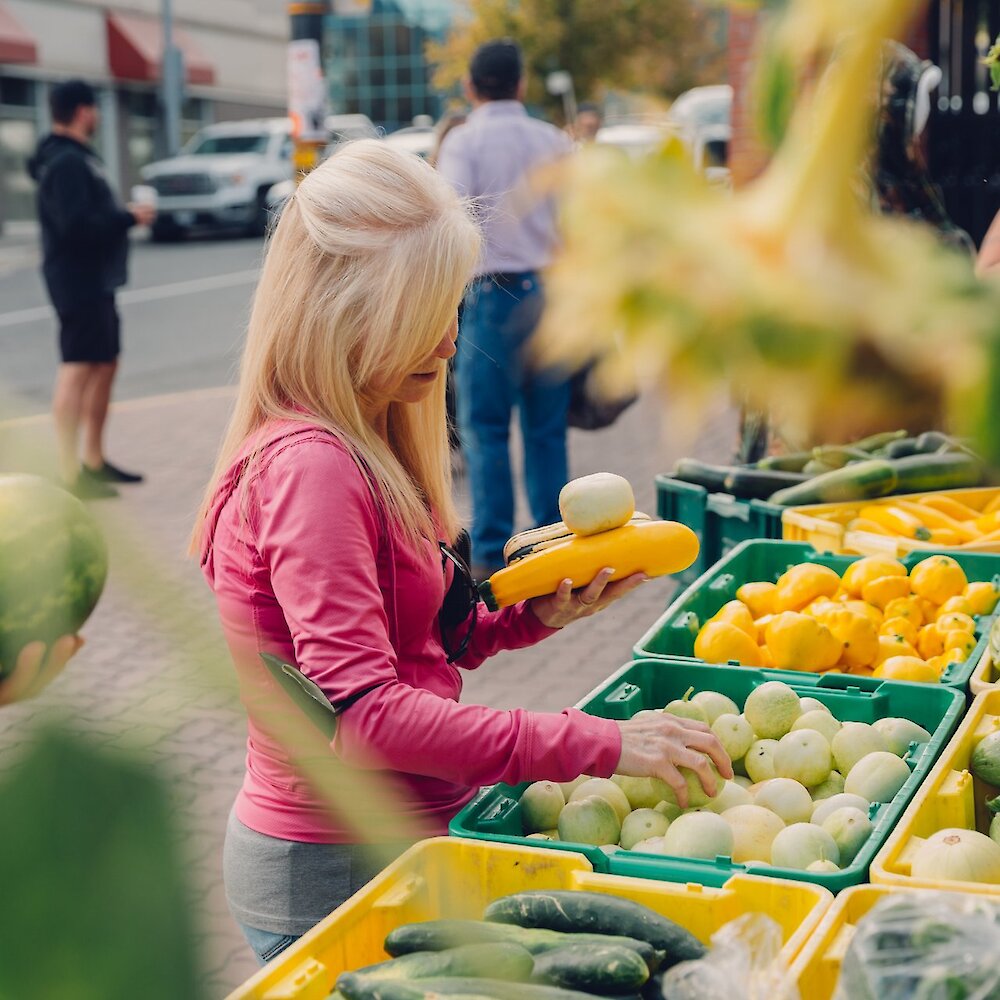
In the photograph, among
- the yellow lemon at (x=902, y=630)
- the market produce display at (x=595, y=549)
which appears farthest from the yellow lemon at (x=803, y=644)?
the market produce display at (x=595, y=549)

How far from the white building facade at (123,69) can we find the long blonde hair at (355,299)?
2180 centimetres

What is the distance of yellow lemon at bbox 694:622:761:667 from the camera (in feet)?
8.95

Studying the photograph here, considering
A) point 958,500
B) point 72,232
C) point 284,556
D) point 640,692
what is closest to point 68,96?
point 72,232

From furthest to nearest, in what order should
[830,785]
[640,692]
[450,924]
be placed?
[640,692] → [830,785] → [450,924]

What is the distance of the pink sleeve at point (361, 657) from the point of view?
1661 mm

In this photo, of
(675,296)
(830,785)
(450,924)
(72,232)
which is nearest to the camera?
(675,296)

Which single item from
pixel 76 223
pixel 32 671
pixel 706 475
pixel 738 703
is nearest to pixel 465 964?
pixel 32 671

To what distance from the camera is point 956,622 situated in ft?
9.36

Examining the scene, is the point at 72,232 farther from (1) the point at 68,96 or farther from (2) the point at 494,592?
(2) the point at 494,592

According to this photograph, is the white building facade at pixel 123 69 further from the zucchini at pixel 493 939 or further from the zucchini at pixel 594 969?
the zucchini at pixel 594 969

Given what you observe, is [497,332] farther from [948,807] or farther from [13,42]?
[13,42]

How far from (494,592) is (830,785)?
63cm

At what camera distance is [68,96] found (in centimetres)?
653

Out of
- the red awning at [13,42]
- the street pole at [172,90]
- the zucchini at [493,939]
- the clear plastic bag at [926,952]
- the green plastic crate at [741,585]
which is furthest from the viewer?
the street pole at [172,90]
